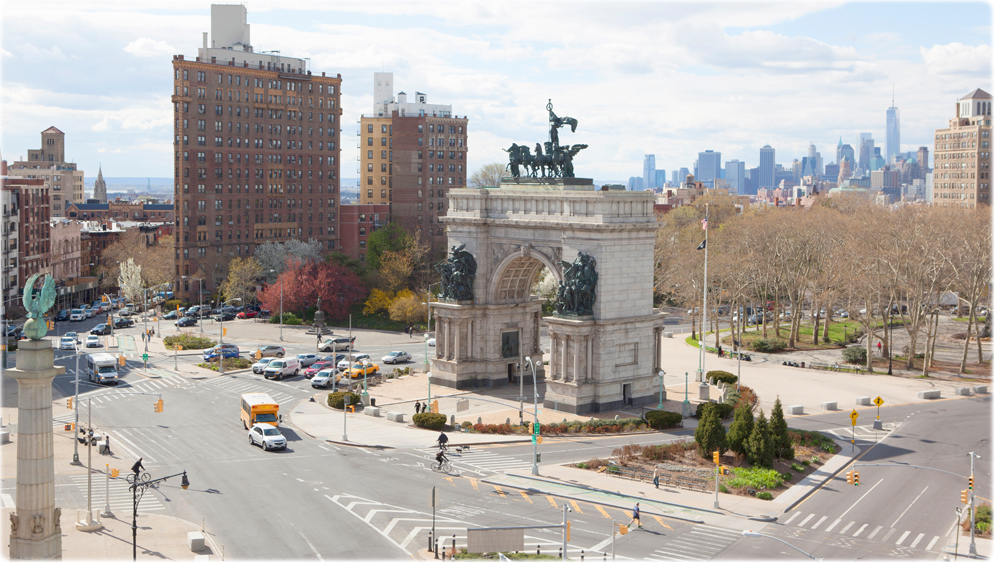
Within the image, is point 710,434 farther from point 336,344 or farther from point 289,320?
point 289,320

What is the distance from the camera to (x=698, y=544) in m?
43.8

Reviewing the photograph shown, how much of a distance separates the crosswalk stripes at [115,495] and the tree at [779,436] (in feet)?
112

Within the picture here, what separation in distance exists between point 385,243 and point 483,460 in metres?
77.4

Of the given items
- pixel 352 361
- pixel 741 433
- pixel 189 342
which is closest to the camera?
pixel 741 433

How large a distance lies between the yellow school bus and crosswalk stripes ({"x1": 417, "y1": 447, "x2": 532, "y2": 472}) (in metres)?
11.1

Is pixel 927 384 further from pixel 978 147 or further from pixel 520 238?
pixel 978 147

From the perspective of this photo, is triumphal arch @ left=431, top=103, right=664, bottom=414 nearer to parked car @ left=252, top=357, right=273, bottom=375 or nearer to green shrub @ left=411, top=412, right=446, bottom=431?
green shrub @ left=411, top=412, right=446, bottom=431

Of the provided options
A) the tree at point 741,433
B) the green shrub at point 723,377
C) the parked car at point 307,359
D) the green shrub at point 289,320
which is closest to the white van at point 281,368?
the parked car at point 307,359

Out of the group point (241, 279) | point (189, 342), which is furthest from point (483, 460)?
point (241, 279)

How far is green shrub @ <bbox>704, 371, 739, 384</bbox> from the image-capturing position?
8231 cm

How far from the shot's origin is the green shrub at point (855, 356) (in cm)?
9544

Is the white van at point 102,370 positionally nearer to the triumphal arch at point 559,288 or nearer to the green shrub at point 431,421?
the triumphal arch at point 559,288

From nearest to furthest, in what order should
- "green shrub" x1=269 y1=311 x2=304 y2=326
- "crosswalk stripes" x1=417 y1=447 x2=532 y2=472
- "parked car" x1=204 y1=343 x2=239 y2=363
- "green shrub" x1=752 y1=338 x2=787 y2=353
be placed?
1. "crosswalk stripes" x1=417 y1=447 x2=532 y2=472
2. "parked car" x1=204 y1=343 x2=239 y2=363
3. "green shrub" x1=752 y1=338 x2=787 y2=353
4. "green shrub" x1=269 y1=311 x2=304 y2=326

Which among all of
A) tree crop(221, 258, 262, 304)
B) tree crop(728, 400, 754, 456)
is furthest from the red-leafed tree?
tree crop(728, 400, 754, 456)
